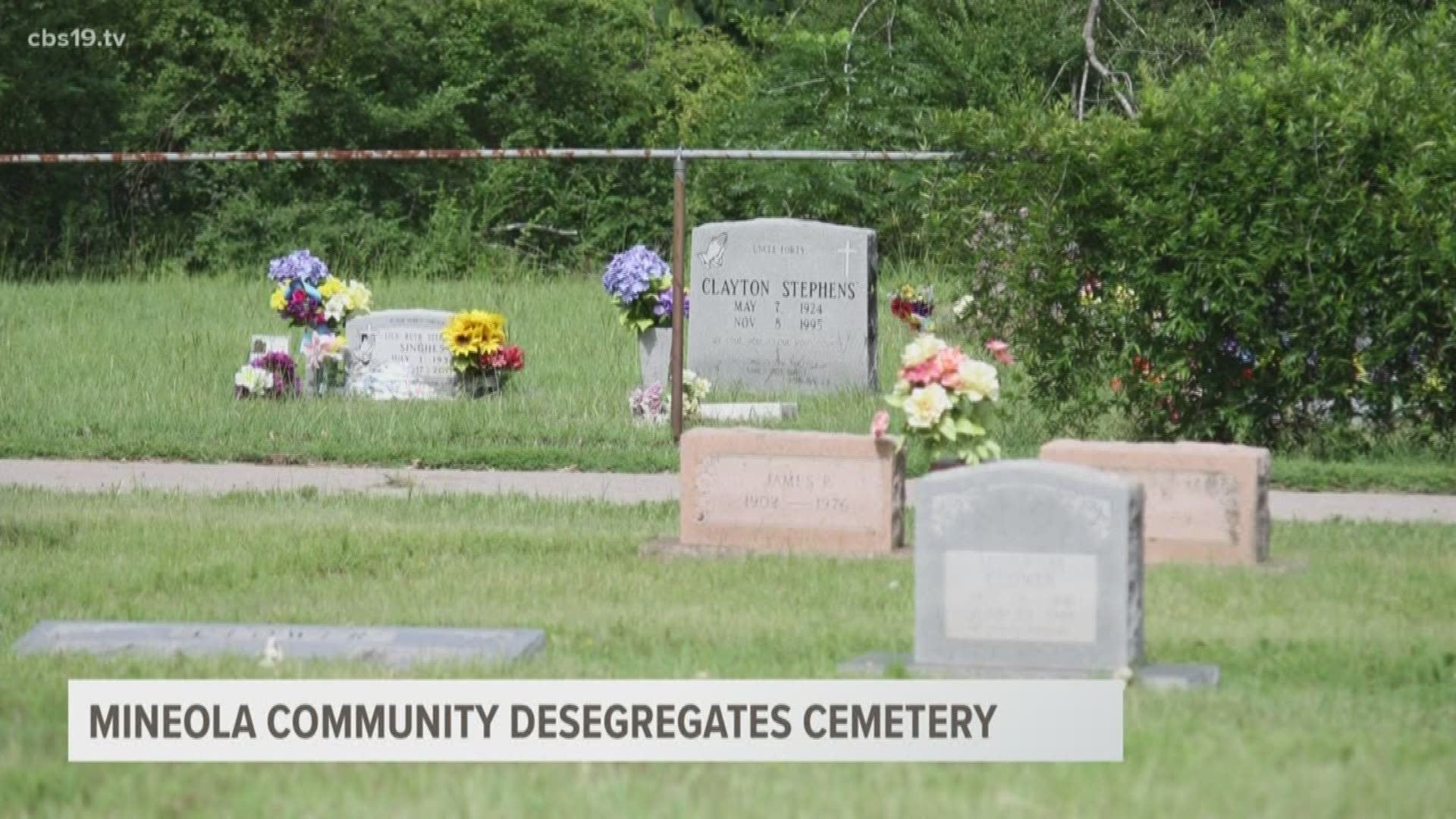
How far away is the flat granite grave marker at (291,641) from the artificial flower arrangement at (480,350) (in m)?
7.88

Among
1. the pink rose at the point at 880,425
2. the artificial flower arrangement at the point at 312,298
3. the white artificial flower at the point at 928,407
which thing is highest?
the artificial flower arrangement at the point at 312,298

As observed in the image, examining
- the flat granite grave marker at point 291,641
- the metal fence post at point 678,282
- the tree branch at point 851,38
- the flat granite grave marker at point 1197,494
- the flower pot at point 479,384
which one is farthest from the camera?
the tree branch at point 851,38

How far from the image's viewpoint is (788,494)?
10.0 meters

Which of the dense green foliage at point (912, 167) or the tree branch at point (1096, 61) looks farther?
the tree branch at point (1096, 61)

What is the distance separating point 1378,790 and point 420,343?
11.3 metres

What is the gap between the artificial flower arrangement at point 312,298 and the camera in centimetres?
1656

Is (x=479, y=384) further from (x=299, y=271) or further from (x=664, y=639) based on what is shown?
(x=664, y=639)

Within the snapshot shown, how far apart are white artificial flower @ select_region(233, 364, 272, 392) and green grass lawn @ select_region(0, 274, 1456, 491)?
22 cm

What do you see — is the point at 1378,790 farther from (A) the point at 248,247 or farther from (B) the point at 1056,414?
(A) the point at 248,247

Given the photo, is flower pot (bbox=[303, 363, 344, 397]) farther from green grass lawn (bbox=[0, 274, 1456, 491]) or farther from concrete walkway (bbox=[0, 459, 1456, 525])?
concrete walkway (bbox=[0, 459, 1456, 525])

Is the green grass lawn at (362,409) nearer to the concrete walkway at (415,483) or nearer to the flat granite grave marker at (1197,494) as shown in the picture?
the concrete walkway at (415,483)

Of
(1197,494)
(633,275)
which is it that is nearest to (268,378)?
(633,275)

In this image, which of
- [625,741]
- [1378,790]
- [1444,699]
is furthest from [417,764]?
[1444,699]

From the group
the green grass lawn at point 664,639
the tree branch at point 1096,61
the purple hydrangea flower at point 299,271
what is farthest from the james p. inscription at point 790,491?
the tree branch at point 1096,61
